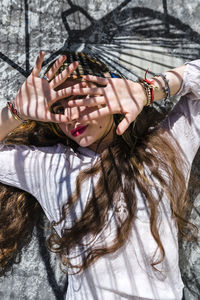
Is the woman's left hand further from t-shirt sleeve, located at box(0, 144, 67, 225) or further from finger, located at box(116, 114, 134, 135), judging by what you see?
t-shirt sleeve, located at box(0, 144, 67, 225)

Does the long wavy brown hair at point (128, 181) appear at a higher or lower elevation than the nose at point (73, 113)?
lower

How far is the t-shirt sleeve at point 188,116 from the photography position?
3.43ft

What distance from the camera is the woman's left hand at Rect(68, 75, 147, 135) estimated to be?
0.90 meters

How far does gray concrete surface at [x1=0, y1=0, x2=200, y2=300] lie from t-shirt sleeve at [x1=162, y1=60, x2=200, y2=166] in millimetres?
291

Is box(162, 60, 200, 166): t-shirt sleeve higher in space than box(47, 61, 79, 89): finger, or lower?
lower

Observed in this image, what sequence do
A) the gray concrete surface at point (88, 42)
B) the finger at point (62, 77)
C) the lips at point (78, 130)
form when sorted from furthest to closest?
1. the gray concrete surface at point (88, 42)
2. the lips at point (78, 130)
3. the finger at point (62, 77)

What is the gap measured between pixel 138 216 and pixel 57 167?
1.01 feet

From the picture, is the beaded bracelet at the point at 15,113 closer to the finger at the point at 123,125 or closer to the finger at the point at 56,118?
the finger at the point at 56,118

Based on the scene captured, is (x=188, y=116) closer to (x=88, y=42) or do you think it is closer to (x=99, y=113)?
(x=99, y=113)

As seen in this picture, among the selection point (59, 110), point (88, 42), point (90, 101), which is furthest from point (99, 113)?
point (88, 42)

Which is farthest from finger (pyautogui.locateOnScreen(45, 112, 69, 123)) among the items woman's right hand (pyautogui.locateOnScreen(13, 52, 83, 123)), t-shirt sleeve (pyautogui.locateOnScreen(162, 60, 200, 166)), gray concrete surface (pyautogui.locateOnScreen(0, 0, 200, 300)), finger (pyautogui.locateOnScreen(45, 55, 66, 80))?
gray concrete surface (pyautogui.locateOnScreen(0, 0, 200, 300))

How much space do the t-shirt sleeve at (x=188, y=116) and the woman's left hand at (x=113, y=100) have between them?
0.18 m

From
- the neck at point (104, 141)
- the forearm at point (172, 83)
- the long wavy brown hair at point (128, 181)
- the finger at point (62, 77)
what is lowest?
the long wavy brown hair at point (128, 181)

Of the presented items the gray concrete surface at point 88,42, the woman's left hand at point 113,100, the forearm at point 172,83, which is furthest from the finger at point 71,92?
the gray concrete surface at point 88,42
